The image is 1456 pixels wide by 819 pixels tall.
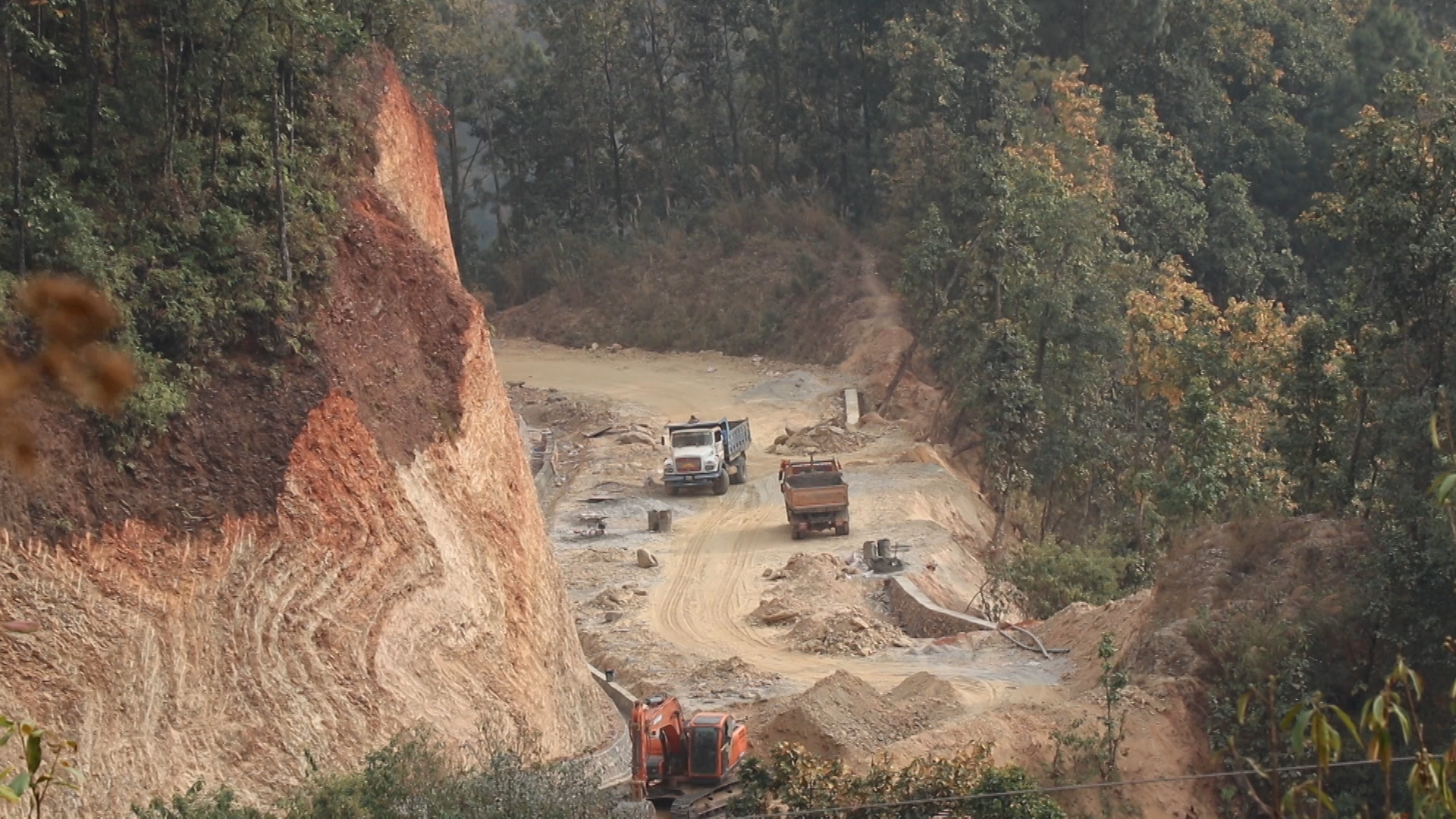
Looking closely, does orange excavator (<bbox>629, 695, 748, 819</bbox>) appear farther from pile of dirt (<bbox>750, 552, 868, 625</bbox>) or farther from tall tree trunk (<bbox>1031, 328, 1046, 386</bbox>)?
tall tree trunk (<bbox>1031, 328, 1046, 386</bbox>)

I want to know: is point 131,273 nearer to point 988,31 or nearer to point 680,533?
point 680,533

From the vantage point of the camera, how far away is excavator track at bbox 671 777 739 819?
21734mm

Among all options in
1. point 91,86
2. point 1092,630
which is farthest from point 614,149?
point 91,86

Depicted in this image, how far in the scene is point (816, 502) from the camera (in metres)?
39.5

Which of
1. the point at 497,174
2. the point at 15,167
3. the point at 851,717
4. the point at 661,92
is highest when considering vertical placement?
the point at 661,92

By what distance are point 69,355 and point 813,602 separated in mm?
18920

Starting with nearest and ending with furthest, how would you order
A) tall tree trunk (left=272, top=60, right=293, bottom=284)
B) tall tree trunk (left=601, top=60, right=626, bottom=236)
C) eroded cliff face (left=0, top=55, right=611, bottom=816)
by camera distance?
eroded cliff face (left=0, top=55, right=611, bottom=816) < tall tree trunk (left=272, top=60, right=293, bottom=284) < tall tree trunk (left=601, top=60, right=626, bottom=236)

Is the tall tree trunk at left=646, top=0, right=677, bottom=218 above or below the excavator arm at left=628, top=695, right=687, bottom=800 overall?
above

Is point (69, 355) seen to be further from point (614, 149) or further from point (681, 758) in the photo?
point (614, 149)

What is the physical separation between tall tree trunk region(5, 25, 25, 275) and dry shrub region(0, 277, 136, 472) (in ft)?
1.40

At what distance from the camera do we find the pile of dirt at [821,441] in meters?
49.3

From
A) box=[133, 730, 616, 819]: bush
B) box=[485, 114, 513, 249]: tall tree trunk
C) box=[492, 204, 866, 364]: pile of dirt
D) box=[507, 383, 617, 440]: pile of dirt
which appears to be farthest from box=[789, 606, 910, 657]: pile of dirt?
box=[485, 114, 513, 249]: tall tree trunk

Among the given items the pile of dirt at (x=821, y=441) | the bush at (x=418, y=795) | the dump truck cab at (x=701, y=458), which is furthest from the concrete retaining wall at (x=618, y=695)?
the pile of dirt at (x=821, y=441)

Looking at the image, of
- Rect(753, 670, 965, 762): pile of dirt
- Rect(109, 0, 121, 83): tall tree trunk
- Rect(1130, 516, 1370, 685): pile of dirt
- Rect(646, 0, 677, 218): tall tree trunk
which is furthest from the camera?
Rect(646, 0, 677, 218): tall tree trunk
